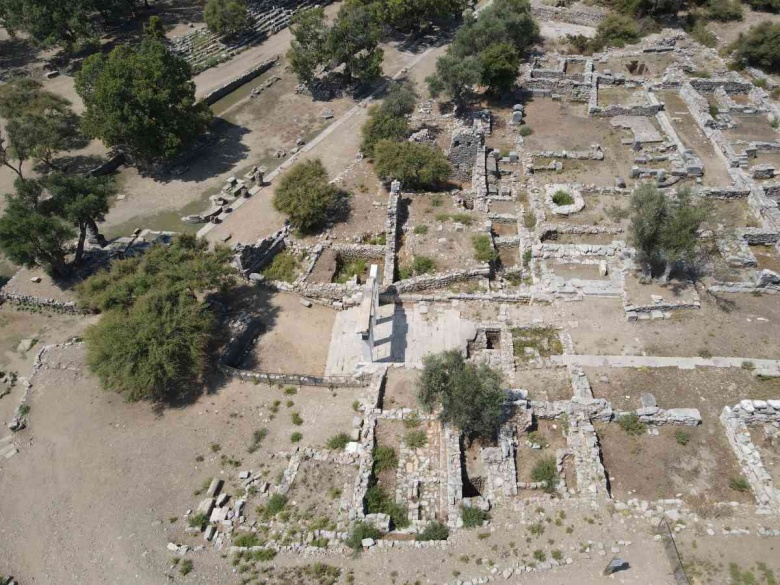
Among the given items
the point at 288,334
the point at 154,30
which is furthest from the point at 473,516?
the point at 154,30

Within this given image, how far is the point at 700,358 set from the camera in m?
27.2

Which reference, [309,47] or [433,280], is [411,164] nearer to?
[433,280]

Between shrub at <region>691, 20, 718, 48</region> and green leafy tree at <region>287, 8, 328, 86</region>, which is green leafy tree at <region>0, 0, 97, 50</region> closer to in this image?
green leafy tree at <region>287, 8, 328, 86</region>

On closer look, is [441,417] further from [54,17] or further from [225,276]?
[54,17]

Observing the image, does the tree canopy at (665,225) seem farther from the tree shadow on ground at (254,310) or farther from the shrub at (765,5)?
the shrub at (765,5)

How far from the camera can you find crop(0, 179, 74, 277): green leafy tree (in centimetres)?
3300

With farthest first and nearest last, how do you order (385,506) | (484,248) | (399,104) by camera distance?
(399,104) → (484,248) → (385,506)

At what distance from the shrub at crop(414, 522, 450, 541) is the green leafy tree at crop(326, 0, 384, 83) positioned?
47.8m

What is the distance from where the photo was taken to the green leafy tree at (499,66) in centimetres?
4922

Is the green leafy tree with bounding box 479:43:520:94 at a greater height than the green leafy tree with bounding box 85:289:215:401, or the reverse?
the green leafy tree with bounding box 479:43:520:94

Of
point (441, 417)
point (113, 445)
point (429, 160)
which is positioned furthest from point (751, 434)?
point (113, 445)

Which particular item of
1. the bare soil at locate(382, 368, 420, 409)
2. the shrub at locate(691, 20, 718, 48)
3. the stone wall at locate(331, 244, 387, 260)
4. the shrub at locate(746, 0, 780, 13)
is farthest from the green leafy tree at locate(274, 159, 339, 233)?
the shrub at locate(746, 0, 780, 13)

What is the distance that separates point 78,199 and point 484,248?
90.3 ft

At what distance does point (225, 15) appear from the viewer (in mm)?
64938
